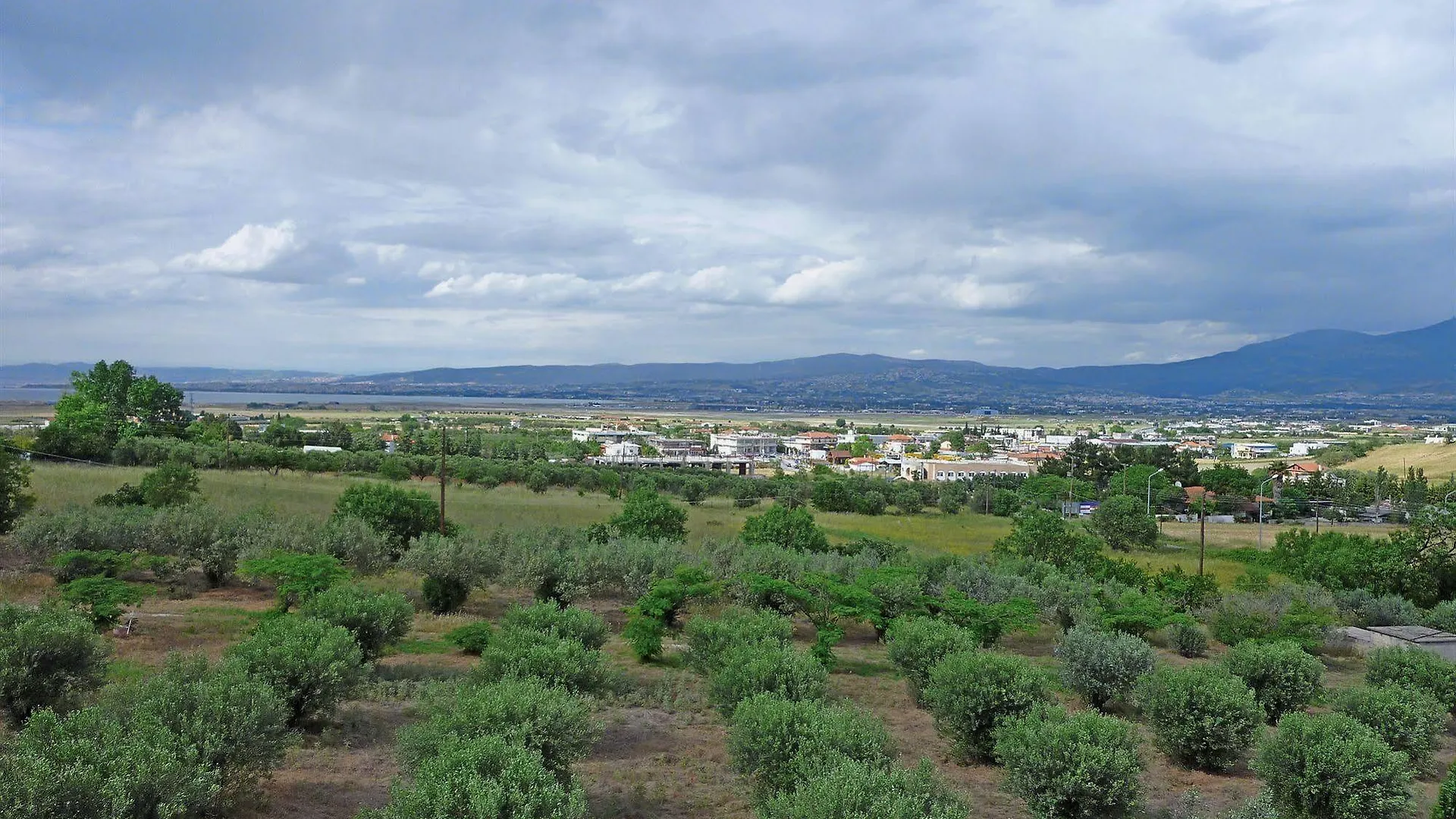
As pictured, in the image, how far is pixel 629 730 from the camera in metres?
10.6

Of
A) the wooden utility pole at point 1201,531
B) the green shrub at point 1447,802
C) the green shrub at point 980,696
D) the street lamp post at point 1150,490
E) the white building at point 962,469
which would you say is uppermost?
the green shrub at point 980,696

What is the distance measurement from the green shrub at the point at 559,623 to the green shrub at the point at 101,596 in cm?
529

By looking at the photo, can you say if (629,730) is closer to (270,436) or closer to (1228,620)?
(1228,620)

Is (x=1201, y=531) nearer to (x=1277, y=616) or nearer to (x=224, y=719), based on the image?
(x=1277, y=616)

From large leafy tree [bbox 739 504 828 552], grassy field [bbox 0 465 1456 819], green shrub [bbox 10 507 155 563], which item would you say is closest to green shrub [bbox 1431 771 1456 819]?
grassy field [bbox 0 465 1456 819]

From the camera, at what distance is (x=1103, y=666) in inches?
468

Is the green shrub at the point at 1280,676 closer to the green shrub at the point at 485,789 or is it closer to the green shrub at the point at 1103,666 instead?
the green shrub at the point at 1103,666

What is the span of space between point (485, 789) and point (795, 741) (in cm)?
287

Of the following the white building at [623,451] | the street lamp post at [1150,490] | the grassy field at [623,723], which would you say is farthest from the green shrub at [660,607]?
the white building at [623,451]

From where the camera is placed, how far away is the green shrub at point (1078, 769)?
307 inches

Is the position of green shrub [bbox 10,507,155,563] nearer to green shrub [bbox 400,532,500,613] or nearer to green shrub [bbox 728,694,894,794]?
green shrub [bbox 400,532,500,613]

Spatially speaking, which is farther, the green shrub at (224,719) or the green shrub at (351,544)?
the green shrub at (351,544)

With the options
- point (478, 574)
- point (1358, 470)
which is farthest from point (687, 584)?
point (1358, 470)

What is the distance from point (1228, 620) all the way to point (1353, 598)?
204 inches
